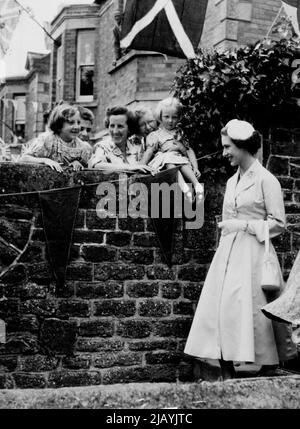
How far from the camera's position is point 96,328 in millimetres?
6180

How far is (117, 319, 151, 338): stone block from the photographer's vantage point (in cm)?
629

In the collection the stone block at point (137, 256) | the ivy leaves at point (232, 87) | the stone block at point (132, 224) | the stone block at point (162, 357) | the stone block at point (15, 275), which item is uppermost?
the ivy leaves at point (232, 87)

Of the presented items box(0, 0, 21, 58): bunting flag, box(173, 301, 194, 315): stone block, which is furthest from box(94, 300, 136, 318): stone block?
box(0, 0, 21, 58): bunting flag

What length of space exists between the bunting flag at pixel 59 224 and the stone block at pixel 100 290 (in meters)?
0.20

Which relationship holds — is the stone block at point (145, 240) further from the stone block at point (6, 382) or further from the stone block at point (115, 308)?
the stone block at point (6, 382)

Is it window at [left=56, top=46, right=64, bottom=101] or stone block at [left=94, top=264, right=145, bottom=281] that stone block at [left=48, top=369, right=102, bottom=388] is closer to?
stone block at [left=94, top=264, right=145, bottom=281]

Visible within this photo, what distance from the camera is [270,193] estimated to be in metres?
5.26

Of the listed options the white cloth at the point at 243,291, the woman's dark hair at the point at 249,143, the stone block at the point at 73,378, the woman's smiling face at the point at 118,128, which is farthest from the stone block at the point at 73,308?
the woman's dark hair at the point at 249,143

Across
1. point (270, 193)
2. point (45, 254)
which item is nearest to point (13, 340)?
point (45, 254)

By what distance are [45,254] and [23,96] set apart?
79.8ft

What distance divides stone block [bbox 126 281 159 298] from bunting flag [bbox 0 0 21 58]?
645 cm

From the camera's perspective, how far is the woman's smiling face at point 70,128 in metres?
6.09

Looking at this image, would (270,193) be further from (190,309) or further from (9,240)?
(9,240)

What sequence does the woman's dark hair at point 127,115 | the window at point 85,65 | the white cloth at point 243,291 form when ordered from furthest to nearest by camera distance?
1. the window at point 85,65
2. the woman's dark hair at point 127,115
3. the white cloth at point 243,291
